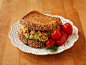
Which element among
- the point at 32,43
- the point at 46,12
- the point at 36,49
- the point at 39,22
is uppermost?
the point at 46,12

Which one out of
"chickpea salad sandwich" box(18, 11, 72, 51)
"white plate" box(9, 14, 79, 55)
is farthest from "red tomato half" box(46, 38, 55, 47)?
"white plate" box(9, 14, 79, 55)

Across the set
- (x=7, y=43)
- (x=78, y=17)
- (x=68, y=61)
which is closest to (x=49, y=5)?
(x=78, y=17)

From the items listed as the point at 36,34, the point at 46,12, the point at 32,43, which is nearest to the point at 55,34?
the point at 36,34

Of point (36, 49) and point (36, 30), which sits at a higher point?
point (36, 30)

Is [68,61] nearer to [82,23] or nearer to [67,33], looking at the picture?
[67,33]

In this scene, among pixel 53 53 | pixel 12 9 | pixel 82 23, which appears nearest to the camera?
pixel 53 53

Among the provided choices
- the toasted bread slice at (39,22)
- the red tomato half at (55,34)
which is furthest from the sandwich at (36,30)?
the red tomato half at (55,34)

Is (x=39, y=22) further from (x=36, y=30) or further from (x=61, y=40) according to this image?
(x=61, y=40)
